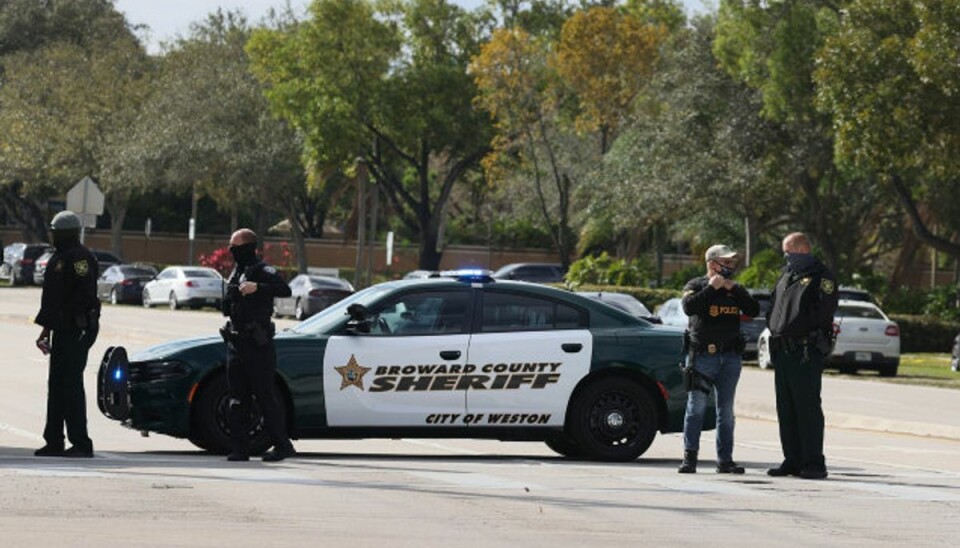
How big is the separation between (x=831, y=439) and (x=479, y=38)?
177 feet

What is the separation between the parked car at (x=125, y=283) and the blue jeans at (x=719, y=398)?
171 ft

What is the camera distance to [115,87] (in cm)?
8381

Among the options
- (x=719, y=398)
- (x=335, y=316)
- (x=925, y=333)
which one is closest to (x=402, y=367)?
(x=335, y=316)

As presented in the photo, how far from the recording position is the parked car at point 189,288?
6134cm

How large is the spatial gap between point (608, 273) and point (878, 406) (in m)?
33.5

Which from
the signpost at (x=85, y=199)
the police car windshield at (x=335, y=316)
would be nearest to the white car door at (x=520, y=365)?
the police car windshield at (x=335, y=316)

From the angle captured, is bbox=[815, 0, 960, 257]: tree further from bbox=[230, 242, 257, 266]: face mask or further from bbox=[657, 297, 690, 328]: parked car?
bbox=[230, 242, 257, 266]: face mask

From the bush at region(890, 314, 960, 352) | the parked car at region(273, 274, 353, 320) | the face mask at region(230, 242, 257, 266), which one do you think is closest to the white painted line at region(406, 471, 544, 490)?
the face mask at region(230, 242, 257, 266)

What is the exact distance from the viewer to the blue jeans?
15.1 metres

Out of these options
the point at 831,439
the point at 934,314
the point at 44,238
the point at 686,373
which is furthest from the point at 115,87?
the point at 686,373

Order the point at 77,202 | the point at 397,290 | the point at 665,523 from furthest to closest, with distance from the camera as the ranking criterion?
1. the point at 77,202
2. the point at 397,290
3. the point at 665,523

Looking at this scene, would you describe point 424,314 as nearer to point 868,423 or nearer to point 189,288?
point 868,423

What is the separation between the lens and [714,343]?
1503 centimetres

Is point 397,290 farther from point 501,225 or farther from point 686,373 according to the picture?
point 501,225
